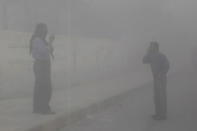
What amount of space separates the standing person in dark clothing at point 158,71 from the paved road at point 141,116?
22 centimetres

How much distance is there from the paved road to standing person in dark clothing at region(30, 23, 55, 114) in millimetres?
719

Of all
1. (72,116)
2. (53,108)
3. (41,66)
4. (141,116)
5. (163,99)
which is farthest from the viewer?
(53,108)

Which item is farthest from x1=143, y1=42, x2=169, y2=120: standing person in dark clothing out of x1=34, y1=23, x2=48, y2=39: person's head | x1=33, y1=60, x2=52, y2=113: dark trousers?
x1=34, y1=23, x2=48, y2=39: person's head

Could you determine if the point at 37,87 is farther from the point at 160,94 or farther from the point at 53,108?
the point at 160,94

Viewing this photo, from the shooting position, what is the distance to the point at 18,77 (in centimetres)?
1183

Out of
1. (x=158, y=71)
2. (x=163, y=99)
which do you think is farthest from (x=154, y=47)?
(x=163, y=99)

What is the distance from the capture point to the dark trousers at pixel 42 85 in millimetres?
8688

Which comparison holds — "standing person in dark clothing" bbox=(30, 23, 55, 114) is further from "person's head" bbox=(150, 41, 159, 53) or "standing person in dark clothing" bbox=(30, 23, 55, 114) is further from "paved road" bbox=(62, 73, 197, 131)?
"person's head" bbox=(150, 41, 159, 53)

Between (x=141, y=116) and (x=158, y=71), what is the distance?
0.95 meters

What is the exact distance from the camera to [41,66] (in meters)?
8.68

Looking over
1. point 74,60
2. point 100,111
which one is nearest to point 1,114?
point 100,111

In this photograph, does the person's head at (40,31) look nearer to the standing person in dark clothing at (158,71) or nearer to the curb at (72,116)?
the curb at (72,116)

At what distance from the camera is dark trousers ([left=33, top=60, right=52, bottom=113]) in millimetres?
8688

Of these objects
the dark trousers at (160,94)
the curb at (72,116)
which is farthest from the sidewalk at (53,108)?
the dark trousers at (160,94)
